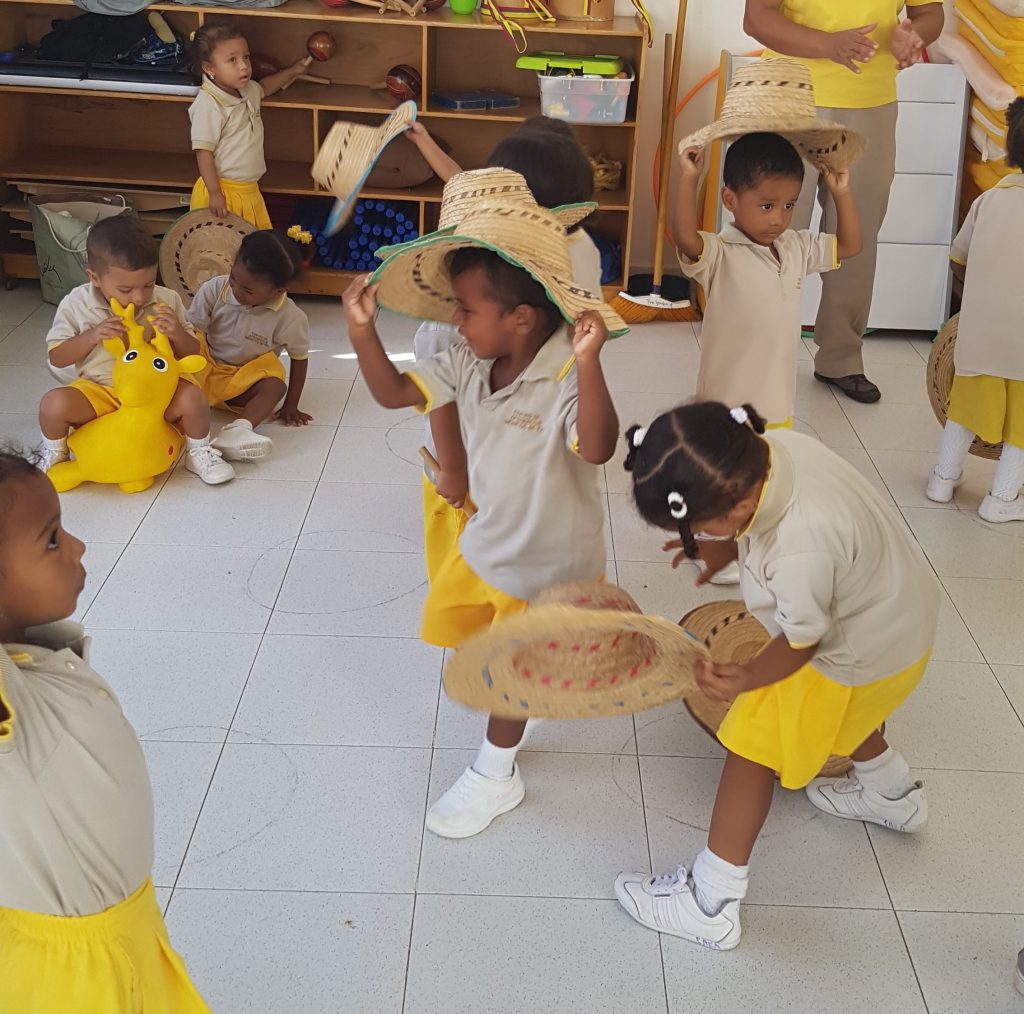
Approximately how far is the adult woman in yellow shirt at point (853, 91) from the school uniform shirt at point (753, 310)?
843 mm

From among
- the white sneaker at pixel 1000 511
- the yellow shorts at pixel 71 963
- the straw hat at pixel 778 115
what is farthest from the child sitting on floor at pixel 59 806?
the white sneaker at pixel 1000 511

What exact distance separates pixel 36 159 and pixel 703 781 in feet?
13.0

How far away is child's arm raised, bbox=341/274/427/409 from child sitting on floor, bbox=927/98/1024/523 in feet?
5.98

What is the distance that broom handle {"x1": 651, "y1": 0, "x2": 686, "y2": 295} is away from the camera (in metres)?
4.57

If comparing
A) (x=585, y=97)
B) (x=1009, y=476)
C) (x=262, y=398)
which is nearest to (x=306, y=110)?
(x=585, y=97)

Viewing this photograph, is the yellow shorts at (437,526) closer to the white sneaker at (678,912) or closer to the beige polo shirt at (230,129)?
the white sneaker at (678,912)

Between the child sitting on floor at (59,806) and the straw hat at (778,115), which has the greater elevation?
the straw hat at (778,115)

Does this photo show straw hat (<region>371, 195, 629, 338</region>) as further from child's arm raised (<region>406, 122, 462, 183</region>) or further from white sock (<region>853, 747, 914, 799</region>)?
white sock (<region>853, 747, 914, 799</region>)

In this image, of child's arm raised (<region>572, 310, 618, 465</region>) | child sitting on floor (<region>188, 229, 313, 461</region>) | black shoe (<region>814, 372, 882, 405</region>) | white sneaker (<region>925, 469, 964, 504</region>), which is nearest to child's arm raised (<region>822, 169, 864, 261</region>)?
white sneaker (<region>925, 469, 964, 504</region>)

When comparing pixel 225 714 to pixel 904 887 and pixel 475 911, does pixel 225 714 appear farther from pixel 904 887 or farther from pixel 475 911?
pixel 904 887

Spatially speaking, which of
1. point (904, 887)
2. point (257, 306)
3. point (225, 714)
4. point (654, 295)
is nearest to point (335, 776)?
point (225, 714)

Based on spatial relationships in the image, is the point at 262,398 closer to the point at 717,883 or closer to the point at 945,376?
the point at 945,376

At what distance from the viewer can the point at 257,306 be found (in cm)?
367

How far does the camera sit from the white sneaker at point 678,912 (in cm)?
187
